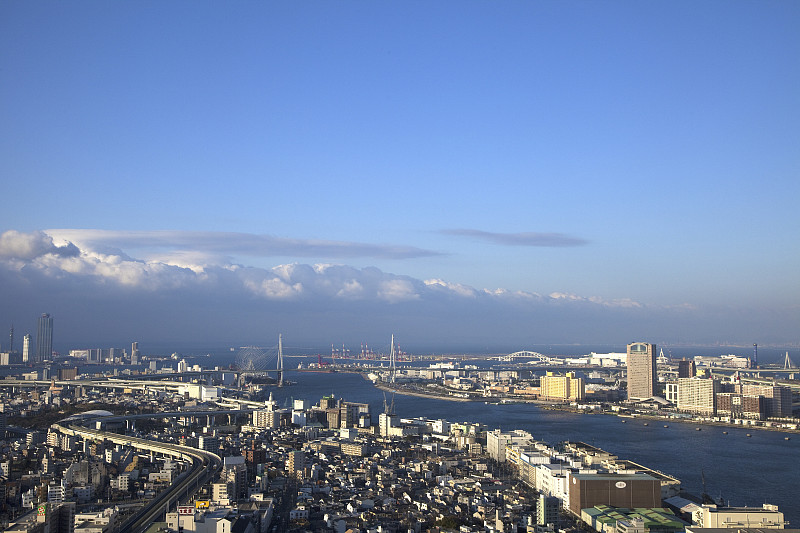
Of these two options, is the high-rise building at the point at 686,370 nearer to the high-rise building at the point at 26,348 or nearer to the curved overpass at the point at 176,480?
the curved overpass at the point at 176,480

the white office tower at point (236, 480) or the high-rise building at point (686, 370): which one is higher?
the white office tower at point (236, 480)

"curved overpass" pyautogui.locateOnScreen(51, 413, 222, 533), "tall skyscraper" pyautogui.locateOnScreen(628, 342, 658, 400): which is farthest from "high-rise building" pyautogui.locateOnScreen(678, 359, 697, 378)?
"curved overpass" pyautogui.locateOnScreen(51, 413, 222, 533)

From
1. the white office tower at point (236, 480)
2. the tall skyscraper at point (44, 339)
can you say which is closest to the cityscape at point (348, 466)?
the white office tower at point (236, 480)

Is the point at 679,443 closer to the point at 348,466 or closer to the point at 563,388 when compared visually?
the point at 348,466

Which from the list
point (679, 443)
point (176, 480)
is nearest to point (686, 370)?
point (679, 443)

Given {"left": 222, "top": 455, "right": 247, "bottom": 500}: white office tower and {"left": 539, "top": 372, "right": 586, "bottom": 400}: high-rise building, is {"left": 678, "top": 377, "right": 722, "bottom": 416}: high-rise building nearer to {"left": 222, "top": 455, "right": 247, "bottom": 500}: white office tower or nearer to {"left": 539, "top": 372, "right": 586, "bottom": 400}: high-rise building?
{"left": 539, "top": 372, "right": 586, "bottom": 400}: high-rise building

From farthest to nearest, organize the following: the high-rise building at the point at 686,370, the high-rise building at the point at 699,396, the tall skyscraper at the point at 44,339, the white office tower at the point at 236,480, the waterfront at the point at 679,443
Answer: the tall skyscraper at the point at 44,339 → the high-rise building at the point at 686,370 → the high-rise building at the point at 699,396 → the waterfront at the point at 679,443 → the white office tower at the point at 236,480

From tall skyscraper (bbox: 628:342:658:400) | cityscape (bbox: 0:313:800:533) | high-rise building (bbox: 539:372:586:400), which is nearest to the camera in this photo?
cityscape (bbox: 0:313:800:533)

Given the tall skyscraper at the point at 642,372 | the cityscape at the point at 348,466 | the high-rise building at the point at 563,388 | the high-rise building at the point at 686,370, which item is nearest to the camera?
the cityscape at the point at 348,466
